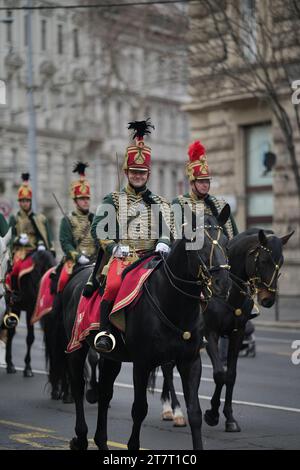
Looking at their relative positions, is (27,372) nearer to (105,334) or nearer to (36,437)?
(36,437)

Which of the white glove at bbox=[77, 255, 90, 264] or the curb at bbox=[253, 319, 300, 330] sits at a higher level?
the white glove at bbox=[77, 255, 90, 264]

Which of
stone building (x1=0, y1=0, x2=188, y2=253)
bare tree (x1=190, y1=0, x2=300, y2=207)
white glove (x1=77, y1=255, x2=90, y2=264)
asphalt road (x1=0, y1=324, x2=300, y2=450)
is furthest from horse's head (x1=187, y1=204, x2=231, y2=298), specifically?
stone building (x1=0, y1=0, x2=188, y2=253)

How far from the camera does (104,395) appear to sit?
33.7 ft

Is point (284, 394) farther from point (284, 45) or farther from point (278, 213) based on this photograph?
point (278, 213)

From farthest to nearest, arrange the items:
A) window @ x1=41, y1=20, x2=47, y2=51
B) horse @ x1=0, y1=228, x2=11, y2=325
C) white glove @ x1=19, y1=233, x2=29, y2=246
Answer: window @ x1=41, y1=20, x2=47, y2=51 → white glove @ x1=19, y1=233, x2=29, y2=246 → horse @ x1=0, y1=228, x2=11, y2=325

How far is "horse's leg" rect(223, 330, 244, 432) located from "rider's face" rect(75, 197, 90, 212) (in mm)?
3418

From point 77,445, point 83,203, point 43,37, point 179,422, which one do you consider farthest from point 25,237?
point 43,37

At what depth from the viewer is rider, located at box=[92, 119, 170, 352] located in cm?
1020

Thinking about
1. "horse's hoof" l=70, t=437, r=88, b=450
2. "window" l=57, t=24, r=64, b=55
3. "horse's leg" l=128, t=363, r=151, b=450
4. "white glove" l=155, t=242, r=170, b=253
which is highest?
"window" l=57, t=24, r=64, b=55

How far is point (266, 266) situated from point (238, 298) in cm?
67

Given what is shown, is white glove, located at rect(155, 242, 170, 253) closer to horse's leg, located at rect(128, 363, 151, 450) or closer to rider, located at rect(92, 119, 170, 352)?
rider, located at rect(92, 119, 170, 352)

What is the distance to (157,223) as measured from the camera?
33.7 feet

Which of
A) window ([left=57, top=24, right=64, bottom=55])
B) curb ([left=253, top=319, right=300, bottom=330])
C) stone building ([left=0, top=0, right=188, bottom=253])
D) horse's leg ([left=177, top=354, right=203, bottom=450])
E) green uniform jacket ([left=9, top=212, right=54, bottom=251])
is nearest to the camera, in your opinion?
horse's leg ([left=177, top=354, right=203, bottom=450])
